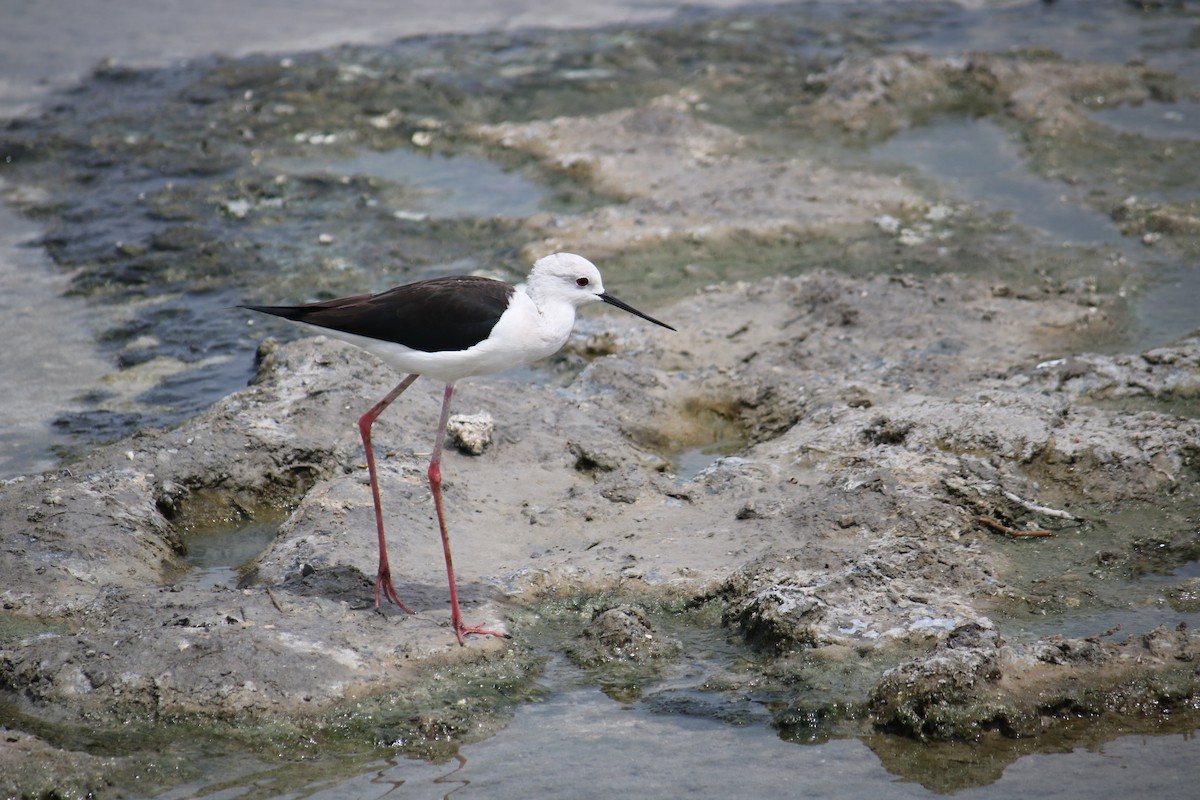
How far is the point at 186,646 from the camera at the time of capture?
422 cm

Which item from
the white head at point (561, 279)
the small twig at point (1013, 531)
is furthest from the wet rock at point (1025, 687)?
the white head at point (561, 279)

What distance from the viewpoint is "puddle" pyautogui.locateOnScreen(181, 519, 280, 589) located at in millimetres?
5148

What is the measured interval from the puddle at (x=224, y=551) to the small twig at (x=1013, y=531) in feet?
10.2

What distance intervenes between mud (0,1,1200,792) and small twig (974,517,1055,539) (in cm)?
1

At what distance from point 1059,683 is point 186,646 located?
9.81ft

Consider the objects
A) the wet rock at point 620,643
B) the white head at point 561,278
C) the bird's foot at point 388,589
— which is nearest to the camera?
the wet rock at point 620,643

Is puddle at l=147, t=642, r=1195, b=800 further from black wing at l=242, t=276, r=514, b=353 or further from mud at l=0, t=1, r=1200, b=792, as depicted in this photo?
black wing at l=242, t=276, r=514, b=353

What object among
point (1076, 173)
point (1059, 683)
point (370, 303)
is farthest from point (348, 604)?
point (1076, 173)

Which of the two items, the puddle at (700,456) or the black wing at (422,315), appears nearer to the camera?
the black wing at (422,315)

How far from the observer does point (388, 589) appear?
15.4 feet

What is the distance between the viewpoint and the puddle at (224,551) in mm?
5148

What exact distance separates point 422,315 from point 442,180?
5246 mm

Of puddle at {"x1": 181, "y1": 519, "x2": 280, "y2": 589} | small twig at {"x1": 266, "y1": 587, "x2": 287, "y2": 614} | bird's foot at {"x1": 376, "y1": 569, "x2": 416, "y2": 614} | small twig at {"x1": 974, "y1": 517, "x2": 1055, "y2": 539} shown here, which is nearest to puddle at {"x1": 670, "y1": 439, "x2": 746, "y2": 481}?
small twig at {"x1": 974, "y1": 517, "x2": 1055, "y2": 539}

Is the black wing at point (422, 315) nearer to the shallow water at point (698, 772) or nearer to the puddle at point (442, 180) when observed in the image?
the shallow water at point (698, 772)
